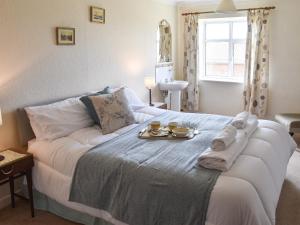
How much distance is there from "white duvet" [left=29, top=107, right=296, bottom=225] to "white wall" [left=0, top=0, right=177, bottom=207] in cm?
59

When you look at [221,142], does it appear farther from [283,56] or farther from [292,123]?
[283,56]

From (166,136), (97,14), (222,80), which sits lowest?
(166,136)

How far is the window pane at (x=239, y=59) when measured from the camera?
5323mm

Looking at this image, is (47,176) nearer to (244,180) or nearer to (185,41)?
(244,180)

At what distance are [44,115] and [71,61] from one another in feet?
2.90

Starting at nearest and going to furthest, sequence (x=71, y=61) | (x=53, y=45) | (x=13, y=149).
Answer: (x=13, y=149) → (x=53, y=45) → (x=71, y=61)

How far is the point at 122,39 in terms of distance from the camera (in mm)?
4191

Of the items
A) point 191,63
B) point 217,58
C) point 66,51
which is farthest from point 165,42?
point 66,51

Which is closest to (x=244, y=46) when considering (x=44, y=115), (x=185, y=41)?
(x=185, y=41)

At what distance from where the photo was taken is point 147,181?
79.5 inches

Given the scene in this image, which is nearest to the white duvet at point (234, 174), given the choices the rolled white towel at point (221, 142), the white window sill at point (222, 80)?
the rolled white towel at point (221, 142)

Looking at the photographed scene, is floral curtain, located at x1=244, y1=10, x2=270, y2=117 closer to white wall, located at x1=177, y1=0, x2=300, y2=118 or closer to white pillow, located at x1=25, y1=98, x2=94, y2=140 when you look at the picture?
white wall, located at x1=177, y1=0, x2=300, y2=118

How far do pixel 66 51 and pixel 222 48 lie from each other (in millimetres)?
3266

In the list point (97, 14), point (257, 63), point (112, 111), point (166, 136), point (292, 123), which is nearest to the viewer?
point (166, 136)
